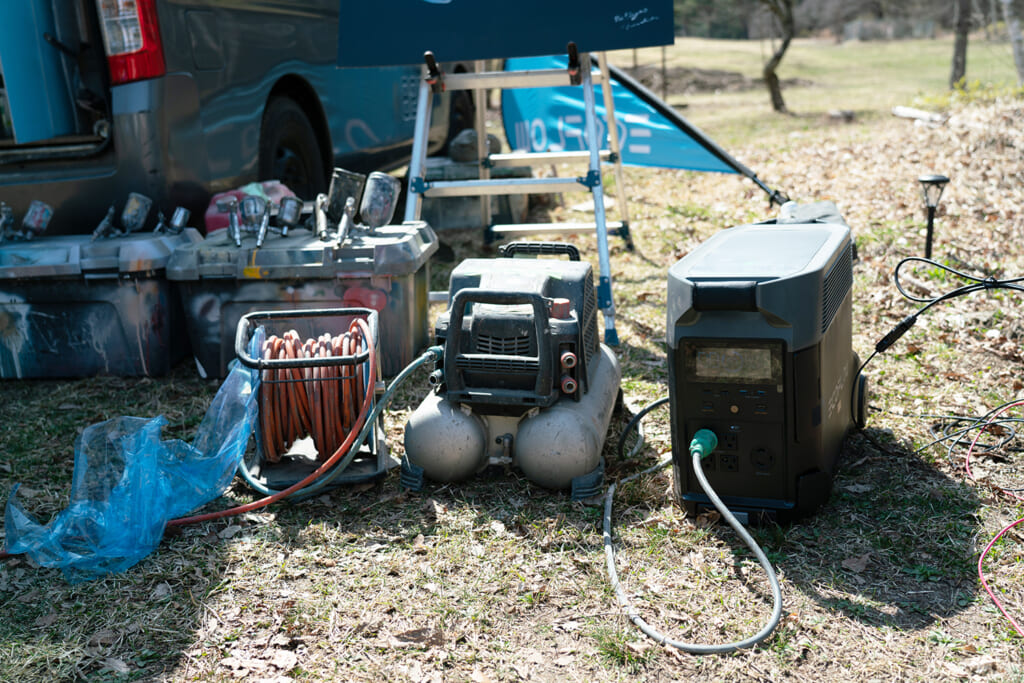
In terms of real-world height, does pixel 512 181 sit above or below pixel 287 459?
above

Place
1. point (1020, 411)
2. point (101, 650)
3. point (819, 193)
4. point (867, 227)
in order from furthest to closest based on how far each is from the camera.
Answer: point (819, 193)
point (867, 227)
point (1020, 411)
point (101, 650)

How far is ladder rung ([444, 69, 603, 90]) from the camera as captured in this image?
4.89m

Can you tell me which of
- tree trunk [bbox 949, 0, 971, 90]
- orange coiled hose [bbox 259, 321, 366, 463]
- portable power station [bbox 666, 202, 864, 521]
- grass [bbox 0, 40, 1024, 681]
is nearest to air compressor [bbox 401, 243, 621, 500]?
grass [bbox 0, 40, 1024, 681]

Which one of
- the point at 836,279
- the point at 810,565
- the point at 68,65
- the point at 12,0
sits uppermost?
the point at 12,0

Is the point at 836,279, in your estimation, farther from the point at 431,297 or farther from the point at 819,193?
the point at 819,193

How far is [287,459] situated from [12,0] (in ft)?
8.02

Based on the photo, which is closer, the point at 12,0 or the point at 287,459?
the point at 287,459

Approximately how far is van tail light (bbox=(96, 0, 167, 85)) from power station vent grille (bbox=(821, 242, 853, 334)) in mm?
3176

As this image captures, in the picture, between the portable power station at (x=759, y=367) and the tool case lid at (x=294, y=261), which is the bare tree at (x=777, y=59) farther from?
the portable power station at (x=759, y=367)

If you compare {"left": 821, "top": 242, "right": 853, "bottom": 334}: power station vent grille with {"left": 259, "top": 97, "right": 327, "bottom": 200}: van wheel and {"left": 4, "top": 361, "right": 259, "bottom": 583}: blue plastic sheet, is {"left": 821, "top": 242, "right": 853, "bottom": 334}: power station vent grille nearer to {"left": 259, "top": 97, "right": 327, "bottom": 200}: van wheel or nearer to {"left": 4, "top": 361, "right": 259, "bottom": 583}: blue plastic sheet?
{"left": 4, "top": 361, "right": 259, "bottom": 583}: blue plastic sheet

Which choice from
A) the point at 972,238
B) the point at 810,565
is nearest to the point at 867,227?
the point at 972,238

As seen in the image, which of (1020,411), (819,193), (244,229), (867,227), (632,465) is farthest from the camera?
(819,193)

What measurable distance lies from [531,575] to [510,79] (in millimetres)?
3030

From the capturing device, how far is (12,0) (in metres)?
4.02
